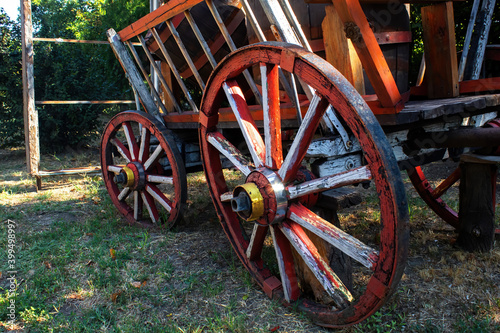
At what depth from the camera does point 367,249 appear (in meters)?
1.61

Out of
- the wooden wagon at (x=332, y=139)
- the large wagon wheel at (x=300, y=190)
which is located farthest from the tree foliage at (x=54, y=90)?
the large wagon wheel at (x=300, y=190)

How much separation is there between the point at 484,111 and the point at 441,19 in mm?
623

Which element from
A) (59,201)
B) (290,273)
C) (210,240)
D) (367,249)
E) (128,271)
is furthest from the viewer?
(59,201)

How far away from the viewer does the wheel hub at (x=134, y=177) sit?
3309 millimetres

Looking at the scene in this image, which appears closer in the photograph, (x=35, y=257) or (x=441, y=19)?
(x=441, y=19)

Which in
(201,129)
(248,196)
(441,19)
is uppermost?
(441,19)

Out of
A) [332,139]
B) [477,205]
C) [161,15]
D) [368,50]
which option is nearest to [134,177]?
[161,15]

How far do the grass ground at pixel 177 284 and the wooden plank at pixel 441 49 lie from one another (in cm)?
112

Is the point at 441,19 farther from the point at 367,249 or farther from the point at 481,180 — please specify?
the point at 367,249

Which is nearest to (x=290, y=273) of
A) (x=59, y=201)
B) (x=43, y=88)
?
(x=59, y=201)

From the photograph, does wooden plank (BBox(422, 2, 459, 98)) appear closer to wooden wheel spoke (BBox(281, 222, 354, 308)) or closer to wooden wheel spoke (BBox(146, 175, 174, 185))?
wooden wheel spoke (BBox(281, 222, 354, 308))

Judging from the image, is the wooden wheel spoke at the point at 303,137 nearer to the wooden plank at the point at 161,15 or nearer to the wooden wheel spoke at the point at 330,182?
the wooden wheel spoke at the point at 330,182

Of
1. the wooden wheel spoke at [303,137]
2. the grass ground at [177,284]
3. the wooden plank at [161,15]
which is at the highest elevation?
the wooden plank at [161,15]

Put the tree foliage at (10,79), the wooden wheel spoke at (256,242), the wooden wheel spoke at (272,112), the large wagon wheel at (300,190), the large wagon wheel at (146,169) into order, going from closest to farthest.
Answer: the large wagon wheel at (300,190), the wooden wheel spoke at (272,112), the wooden wheel spoke at (256,242), the large wagon wheel at (146,169), the tree foliage at (10,79)
